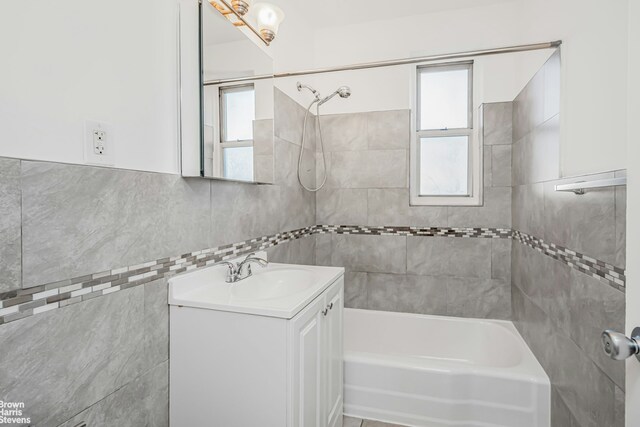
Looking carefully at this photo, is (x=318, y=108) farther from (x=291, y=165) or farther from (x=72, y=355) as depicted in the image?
(x=72, y=355)

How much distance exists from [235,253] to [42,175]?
0.95 metres

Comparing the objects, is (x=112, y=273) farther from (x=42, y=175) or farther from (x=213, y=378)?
(x=213, y=378)

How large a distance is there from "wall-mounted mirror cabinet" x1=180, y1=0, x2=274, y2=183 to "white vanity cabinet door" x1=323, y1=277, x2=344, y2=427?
2.52 feet

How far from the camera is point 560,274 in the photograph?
1.53 metres

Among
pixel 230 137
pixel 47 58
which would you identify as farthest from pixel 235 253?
pixel 47 58

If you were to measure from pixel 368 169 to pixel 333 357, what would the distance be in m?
1.60

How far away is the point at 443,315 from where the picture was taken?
2.61 m

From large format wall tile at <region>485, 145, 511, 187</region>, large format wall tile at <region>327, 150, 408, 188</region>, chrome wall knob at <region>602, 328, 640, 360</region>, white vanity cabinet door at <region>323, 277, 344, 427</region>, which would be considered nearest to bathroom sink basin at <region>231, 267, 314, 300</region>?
white vanity cabinet door at <region>323, 277, 344, 427</region>

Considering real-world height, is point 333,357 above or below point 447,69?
below

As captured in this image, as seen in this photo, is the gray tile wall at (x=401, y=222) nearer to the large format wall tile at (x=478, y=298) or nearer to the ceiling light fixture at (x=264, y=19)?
the large format wall tile at (x=478, y=298)

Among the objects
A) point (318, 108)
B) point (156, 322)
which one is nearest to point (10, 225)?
point (156, 322)

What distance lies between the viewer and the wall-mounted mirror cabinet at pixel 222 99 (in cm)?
133

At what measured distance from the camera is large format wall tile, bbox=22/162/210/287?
0.81 metres

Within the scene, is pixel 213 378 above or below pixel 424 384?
above
